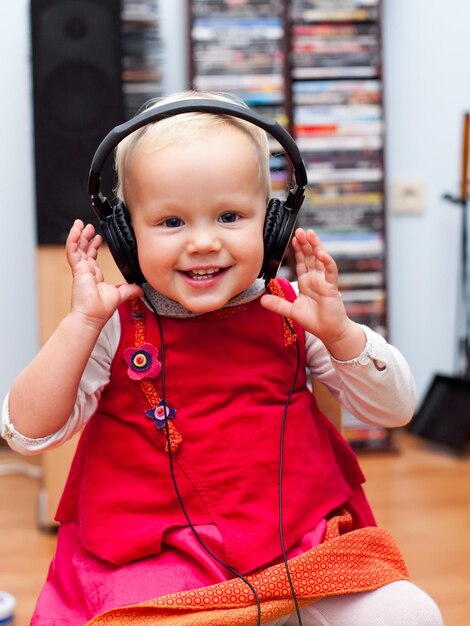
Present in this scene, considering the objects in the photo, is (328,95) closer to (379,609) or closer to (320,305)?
(320,305)

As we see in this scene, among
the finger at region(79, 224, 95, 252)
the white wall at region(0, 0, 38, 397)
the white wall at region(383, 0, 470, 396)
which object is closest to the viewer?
the finger at region(79, 224, 95, 252)

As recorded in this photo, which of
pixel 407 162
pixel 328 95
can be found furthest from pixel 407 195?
pixel 328 95

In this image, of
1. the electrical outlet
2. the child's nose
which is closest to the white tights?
the child's nose

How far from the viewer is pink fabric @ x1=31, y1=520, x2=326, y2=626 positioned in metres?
0.97

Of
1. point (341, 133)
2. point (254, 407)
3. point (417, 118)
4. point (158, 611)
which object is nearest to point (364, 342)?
point (254, 407)

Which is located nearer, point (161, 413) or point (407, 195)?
point (161, 413)

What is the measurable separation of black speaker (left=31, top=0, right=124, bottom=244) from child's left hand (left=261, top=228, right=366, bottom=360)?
0.93m

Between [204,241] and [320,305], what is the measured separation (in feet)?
0.48

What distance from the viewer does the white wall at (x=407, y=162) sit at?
2422mm

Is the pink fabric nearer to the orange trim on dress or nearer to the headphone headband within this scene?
the orange trim on dress

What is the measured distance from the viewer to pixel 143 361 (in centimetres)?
102

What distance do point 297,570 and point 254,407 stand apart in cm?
18

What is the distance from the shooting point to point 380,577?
1.02m

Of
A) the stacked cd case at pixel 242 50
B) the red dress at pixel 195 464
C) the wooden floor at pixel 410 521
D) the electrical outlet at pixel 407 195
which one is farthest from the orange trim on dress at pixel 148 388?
the electrical outlet at pixel 407 195
